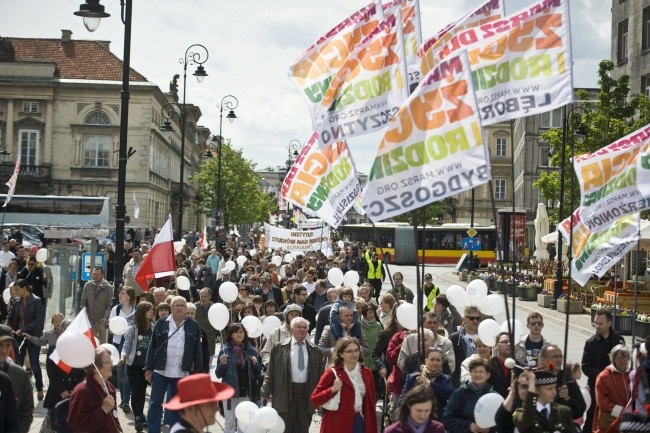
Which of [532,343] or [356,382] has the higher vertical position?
[532,343]

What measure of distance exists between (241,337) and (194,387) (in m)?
6.23

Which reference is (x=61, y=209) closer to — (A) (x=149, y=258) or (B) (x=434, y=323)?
(A) (x=149, y=258)

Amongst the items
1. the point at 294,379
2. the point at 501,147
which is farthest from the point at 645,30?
the point at 501,147

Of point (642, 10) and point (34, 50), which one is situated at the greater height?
point (34, 50)

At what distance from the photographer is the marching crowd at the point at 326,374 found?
729cm

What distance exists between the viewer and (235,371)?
11.9 meters

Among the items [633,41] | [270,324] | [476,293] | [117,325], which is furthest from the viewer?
[633,41]

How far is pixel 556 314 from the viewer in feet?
109

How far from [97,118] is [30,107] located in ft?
16.8

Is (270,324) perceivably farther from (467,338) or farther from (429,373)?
(429,373)

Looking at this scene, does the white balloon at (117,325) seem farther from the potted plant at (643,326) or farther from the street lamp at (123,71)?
the potted plant at (643,326)

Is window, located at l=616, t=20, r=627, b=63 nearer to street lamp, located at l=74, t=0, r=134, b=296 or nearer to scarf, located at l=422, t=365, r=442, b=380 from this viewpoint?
street lamp, located at l=74, t=0, r=134, b=296

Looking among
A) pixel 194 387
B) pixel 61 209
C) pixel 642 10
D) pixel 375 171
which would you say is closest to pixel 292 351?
pixel 375 171

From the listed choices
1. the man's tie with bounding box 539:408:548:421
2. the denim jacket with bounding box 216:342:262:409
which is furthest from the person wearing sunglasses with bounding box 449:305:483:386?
the man's tie with bounding box 539:408:548:421
